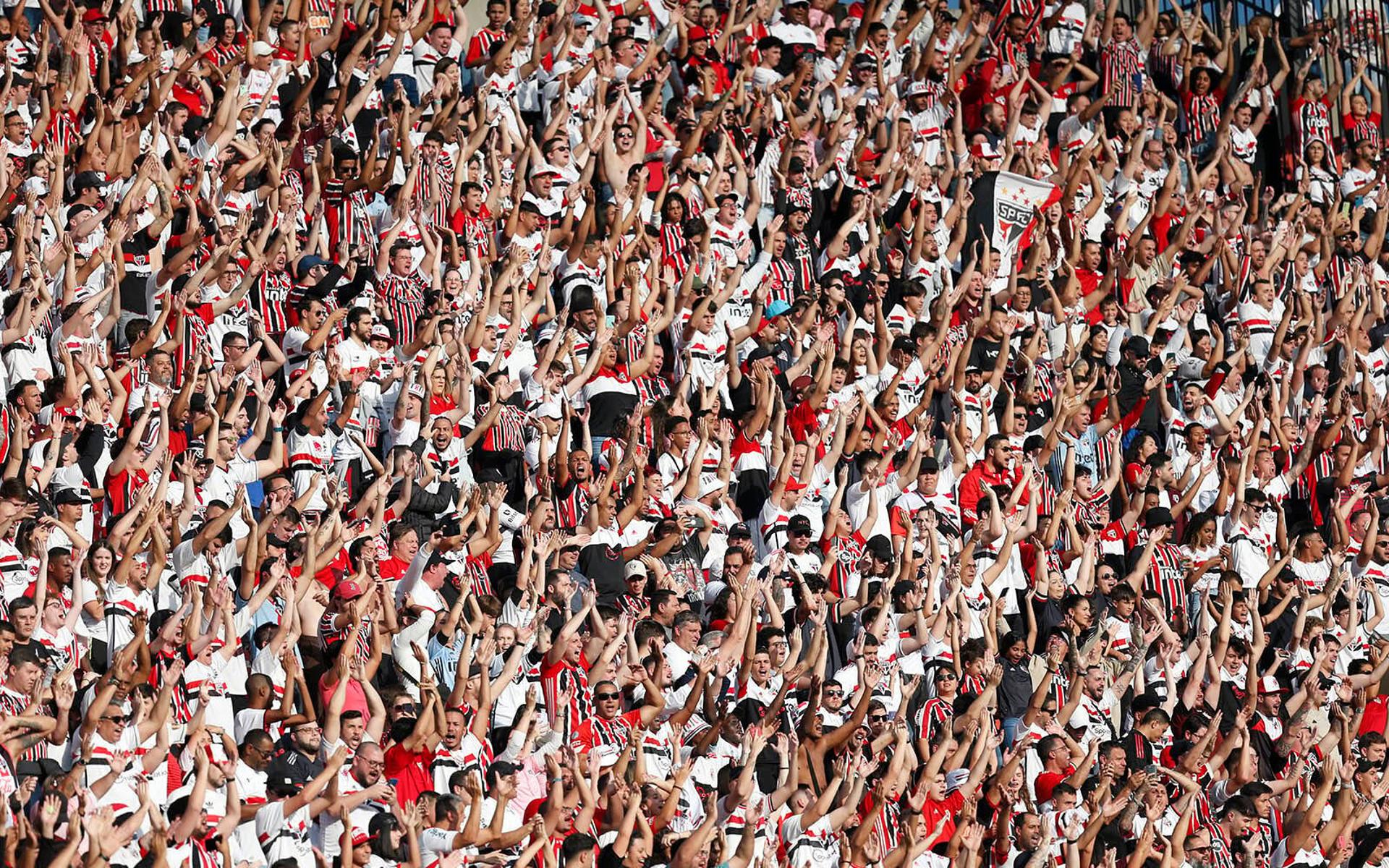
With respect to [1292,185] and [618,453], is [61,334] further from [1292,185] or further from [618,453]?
[1292,185]

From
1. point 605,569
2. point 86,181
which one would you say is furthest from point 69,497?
point 605,569

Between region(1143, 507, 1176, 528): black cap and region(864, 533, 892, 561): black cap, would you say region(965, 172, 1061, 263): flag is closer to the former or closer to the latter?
region(1143, 507, 1176, 528): black cap

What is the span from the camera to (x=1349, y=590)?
1160 cm

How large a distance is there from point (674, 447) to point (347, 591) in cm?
181

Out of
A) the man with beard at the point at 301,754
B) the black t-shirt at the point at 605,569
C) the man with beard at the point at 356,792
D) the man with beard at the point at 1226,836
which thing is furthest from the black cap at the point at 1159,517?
the man with beard at the point at 301,754

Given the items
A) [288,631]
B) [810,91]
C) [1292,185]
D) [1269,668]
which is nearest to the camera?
[288,631]

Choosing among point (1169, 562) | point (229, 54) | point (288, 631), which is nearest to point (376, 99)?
point (229, 54)

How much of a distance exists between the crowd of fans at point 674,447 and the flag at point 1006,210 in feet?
0.08

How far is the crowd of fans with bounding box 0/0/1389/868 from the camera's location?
9.34m

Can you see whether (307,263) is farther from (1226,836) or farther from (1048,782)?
(1226,836)

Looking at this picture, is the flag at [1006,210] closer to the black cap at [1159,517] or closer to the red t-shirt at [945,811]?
the black cap at [1159,517]

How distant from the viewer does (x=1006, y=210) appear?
12688 mm

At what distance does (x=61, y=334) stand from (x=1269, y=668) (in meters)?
5.26

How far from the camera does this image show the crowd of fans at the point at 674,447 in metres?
9.34
